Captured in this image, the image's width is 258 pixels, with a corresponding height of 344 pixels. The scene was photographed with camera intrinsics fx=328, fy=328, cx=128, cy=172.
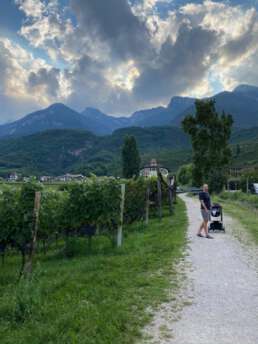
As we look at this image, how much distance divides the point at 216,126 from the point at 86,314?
45960 mm

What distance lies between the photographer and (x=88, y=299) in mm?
6762

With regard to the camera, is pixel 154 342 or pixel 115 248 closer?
pixel 154 342

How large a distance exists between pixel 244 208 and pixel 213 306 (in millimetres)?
25732

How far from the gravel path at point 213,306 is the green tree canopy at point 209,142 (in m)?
36.3

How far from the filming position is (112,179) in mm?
13742

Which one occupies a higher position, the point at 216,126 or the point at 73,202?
the point at 216,126

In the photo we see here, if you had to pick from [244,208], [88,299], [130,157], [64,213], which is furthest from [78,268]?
[130,157]

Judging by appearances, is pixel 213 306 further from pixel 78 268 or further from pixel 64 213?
→ pixel 64 213

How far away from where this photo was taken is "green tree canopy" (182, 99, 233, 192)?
46688mm

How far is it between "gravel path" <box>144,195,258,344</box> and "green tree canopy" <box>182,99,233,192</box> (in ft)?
119

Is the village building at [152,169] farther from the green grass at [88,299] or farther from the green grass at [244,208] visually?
the green grass at [88,299]

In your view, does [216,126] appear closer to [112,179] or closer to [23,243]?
[112,179]

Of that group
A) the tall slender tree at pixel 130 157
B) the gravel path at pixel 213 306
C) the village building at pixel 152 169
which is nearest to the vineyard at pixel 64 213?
the gravel path at pixel 213 306

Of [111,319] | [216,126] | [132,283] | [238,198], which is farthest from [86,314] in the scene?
[216,126]
